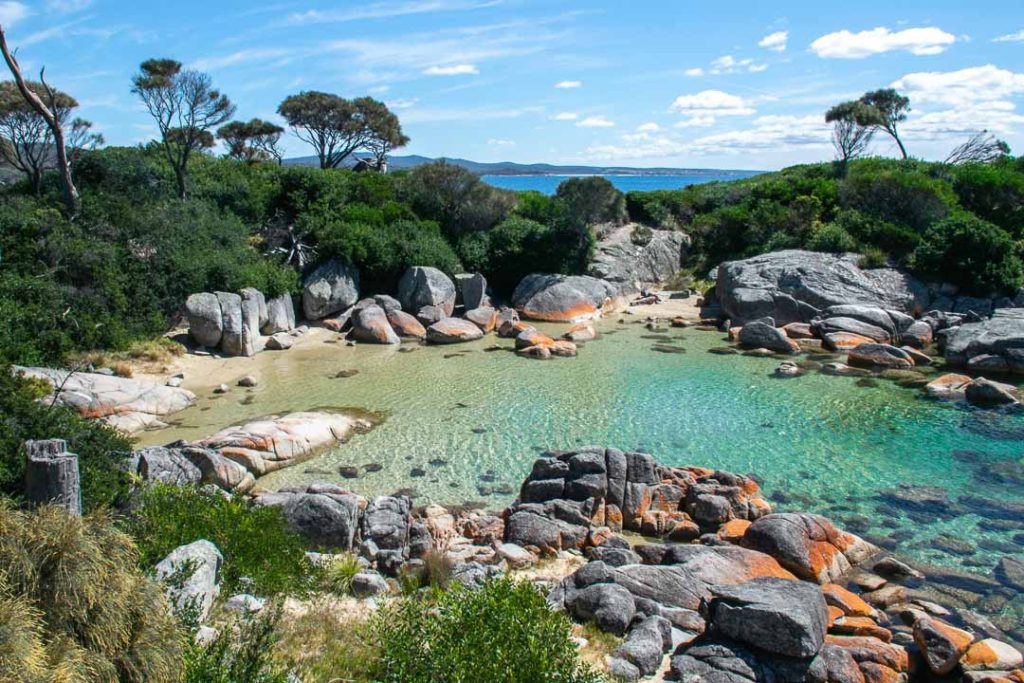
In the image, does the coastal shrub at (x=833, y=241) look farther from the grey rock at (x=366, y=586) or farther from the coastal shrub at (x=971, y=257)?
the grey rock at (x=366, y=586)

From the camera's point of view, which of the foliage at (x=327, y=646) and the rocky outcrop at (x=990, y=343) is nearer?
the foliage at (x=327, y=646)

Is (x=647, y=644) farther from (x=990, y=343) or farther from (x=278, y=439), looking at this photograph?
(x=990, y=343)

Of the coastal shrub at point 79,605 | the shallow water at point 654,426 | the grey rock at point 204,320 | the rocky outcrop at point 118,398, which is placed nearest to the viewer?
the coastal shrub at point 79,605

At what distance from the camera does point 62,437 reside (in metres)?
11.9

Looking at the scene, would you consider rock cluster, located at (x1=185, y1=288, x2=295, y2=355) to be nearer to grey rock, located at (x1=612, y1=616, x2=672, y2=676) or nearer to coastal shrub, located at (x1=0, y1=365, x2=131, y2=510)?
coastal shrub, located at (x1=0, y1=365, x2=131, y2=510)

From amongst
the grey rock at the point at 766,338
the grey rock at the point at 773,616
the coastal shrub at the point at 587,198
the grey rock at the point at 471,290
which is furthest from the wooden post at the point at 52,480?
the coastal shrub at the point at 587,198

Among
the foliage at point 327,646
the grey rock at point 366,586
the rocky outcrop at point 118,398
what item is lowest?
the grey rock at point 366,586

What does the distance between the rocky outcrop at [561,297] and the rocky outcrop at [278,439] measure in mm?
16866

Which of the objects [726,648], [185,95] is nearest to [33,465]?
[726,648]

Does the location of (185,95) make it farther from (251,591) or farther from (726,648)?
(726,648)

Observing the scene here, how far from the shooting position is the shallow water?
647 inches

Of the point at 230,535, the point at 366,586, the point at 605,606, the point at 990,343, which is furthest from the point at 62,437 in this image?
the point at 990,343

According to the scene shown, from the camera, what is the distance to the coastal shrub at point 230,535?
9.97 meters

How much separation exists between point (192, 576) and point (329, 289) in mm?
24276
